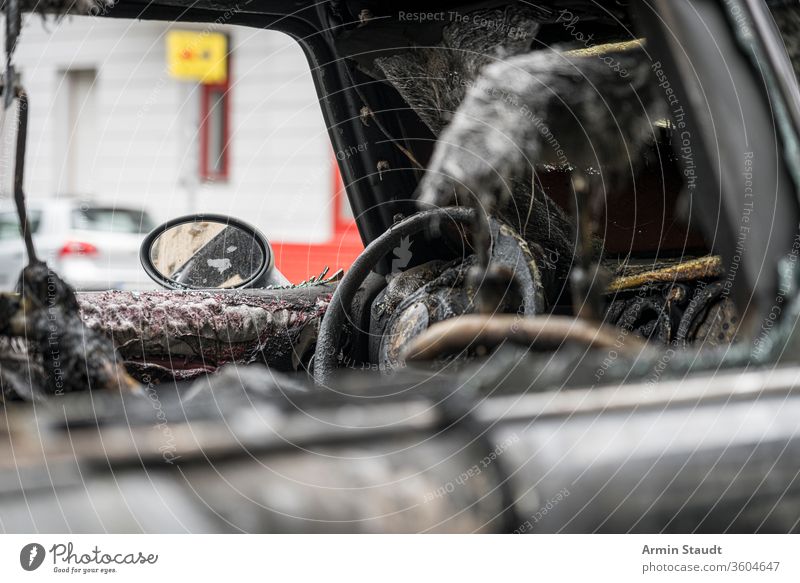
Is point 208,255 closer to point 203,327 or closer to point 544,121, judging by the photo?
point 203,327

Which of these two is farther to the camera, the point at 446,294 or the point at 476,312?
the point at 446,294

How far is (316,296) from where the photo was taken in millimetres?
1626

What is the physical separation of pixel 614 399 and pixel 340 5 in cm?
90

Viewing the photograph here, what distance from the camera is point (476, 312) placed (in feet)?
4.24

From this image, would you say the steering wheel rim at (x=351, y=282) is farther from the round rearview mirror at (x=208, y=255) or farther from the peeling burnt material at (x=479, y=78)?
the round rearview mirror at (x=208, y=255)

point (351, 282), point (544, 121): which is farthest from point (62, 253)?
point (544, 121)

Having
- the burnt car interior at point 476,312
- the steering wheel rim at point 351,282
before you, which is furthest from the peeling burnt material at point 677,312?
the steering wheel rim at point 351,282

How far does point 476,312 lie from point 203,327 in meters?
0.47

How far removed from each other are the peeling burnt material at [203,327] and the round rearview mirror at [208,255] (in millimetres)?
126

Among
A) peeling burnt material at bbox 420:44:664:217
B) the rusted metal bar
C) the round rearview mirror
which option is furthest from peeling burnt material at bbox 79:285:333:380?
the rusted metal bar

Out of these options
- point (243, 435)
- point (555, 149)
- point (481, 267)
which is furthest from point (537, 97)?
point (243, 435)
